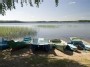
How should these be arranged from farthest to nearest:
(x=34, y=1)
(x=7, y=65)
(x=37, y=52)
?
(x=37, y=52)
(x=34, y=1)
(x=7, y=65)

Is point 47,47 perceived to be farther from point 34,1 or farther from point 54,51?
point 34,1

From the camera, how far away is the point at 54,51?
60.7 ft

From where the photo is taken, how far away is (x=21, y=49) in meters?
19.0

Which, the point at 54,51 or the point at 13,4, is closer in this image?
the point at 13,4

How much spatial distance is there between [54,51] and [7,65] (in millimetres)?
6298

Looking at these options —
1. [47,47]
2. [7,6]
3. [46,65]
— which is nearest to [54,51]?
[47,47]

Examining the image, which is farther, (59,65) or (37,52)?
(37,52)

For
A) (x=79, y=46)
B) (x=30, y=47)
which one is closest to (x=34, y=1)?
(x=30, y=47)

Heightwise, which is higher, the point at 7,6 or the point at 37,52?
the point at 7,6

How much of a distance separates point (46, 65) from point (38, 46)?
192 inches

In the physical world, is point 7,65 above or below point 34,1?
below

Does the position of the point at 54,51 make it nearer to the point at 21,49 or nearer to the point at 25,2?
the point at 21,49

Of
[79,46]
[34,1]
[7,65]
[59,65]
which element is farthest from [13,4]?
[79,46]

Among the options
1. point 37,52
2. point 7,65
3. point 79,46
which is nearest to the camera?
point 7,65
